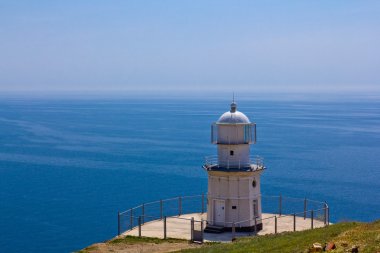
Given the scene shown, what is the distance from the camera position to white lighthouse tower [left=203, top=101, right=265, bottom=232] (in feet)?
103

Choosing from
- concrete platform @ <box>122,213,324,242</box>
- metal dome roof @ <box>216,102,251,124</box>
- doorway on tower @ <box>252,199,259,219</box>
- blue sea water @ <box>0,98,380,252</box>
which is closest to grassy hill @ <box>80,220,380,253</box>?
concrete platform @ <box>122,213,324,242</box>

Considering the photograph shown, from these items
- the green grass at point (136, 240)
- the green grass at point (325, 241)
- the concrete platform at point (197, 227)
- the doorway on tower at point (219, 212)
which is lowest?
the concrete platform at point (197, 227)

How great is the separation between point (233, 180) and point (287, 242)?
35.2ft

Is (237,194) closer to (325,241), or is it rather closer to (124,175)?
(325,241)

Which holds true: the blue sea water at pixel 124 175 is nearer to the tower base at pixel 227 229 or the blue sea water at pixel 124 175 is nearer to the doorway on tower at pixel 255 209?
the tower base at pixel 227 229

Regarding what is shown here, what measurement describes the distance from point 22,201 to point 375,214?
34.0 metres

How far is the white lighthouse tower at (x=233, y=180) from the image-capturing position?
3134cm

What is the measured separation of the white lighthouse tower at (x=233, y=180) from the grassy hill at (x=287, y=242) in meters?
3.85

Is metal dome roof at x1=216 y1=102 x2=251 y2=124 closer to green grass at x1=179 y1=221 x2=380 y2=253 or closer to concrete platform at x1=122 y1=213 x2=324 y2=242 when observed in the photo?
concrete platform at x1=122 y1=213 x2=324 y2=242

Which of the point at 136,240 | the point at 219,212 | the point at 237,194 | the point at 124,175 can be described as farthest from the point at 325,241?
the point at 124,175

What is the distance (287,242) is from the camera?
68.1ft

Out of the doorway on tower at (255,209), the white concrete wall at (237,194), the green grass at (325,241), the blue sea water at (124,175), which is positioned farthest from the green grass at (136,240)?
the blue sea water at (124,175)

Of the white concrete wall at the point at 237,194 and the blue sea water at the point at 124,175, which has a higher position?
the white concrete wall at the point at 237,194

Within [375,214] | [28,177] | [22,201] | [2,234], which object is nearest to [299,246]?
[2,234]
